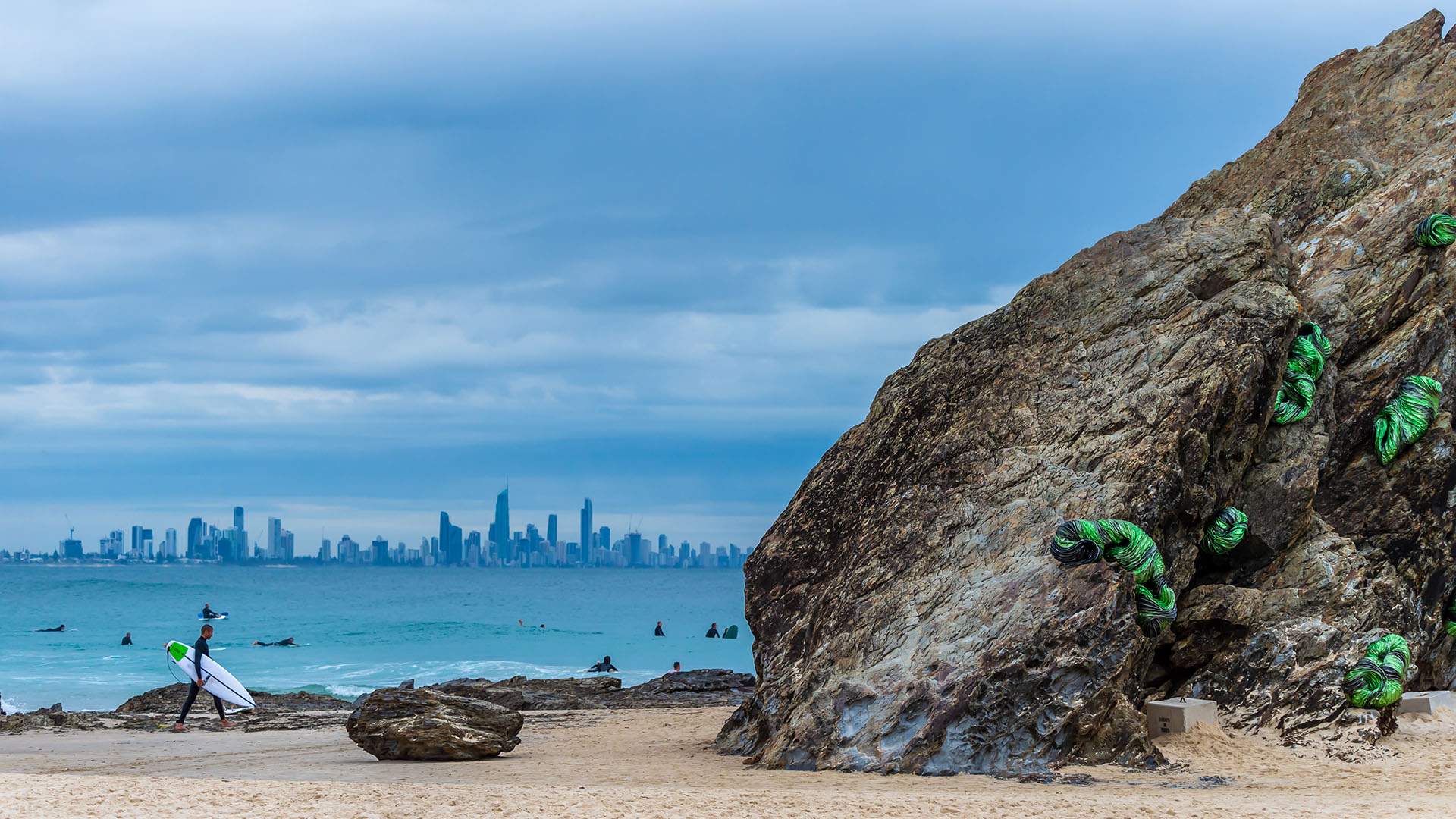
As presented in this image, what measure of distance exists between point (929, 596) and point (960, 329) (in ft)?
17.2

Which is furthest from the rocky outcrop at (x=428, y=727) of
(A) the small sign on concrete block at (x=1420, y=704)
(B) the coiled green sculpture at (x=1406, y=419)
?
(B) the coiled green sculpture at (x=1406, y=419)

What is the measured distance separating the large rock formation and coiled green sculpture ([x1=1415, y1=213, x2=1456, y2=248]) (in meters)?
0.21

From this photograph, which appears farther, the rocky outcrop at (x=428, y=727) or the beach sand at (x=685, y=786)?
the rocky outcrop at (x=428, y=727)

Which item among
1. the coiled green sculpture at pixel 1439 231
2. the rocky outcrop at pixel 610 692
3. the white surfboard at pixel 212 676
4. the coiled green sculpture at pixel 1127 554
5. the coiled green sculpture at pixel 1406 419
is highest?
the coiled green sculpture at pixel 1439 231

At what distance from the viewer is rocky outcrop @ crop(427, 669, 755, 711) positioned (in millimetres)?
24672

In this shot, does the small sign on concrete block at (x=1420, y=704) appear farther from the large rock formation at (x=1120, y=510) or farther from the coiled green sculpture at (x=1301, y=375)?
the coiled green sculpture at (x=1301, y=375)

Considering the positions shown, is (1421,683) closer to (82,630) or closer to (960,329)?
(960,329)

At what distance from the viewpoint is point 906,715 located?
14.1 m

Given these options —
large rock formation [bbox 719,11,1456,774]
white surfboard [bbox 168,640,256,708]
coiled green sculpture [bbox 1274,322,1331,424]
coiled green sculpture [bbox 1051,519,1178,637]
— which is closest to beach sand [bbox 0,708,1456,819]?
large rock formation [bbox 719,11,1456,774]

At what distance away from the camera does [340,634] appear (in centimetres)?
7525

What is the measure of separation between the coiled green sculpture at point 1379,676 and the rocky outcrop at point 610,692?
503 inches

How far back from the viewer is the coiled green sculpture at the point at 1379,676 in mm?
15367

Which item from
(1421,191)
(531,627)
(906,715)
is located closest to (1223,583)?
(906,715)

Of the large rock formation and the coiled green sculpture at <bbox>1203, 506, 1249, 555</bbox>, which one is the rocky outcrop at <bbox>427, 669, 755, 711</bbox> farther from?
the coiled green sculpture at <bbox>1203, 506, 1249, 555</bbox>
